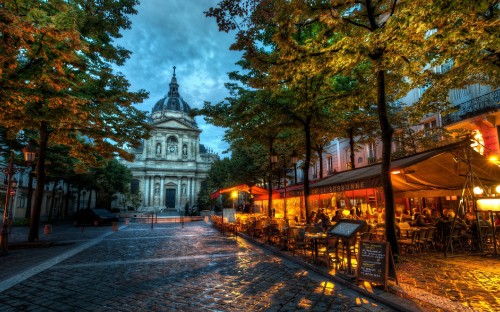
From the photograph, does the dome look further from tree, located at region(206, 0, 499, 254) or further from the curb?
the curb

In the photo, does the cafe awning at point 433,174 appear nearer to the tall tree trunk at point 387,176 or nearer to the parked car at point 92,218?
the tall tree trunk at point 387,176

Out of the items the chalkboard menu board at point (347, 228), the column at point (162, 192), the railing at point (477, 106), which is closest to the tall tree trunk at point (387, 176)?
the chalkboard menu board at point (347, 228)

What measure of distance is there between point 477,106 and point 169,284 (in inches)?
679

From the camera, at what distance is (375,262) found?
5.76 metres

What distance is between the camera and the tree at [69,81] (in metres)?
7.82

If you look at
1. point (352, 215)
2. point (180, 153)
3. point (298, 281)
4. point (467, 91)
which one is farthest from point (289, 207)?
point (180, 153)

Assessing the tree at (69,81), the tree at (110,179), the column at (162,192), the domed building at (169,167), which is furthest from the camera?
the domed building at (169,167)

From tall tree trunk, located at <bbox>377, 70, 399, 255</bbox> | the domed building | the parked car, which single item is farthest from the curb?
the domed building

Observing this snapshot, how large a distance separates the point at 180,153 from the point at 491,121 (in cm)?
5520

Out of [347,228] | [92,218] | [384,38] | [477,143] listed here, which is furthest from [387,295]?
[92,218]

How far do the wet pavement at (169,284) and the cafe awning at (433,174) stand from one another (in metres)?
3.60

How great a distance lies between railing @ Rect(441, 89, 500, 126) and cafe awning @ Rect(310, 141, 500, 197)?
383cm

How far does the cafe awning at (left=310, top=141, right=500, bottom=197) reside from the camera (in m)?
8.66

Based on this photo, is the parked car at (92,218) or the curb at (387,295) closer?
the curb at (387,295)
